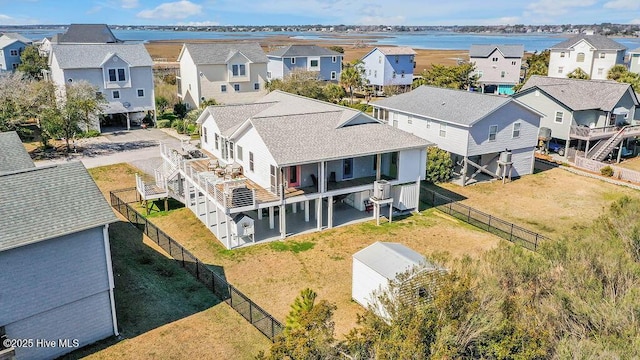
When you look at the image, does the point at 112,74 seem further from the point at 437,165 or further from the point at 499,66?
the point at 499,66

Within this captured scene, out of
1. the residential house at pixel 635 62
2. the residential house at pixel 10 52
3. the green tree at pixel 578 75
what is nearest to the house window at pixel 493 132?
the green tree at pixel 578 75

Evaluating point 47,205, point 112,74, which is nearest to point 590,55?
point 112,74

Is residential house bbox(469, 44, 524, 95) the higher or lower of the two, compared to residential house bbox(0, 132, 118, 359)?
higher

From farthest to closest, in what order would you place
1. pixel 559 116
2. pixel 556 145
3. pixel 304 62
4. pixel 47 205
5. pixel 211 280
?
pixel 304 62 < pixel 556 145 < pixel 559 116 < pixel 211 280 < pixel 47 205

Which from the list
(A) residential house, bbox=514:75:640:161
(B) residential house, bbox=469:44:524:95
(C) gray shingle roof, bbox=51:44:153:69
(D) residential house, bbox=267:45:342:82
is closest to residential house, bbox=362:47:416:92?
(D) residential house, bbox=267:45:342:82

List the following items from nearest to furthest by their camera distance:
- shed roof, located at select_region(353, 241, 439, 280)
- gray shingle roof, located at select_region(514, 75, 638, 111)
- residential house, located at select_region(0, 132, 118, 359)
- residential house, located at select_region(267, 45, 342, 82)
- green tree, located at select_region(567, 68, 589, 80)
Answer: residential house, located at select_region(0, 132, 118, 359) < shed roof, located at select_region(353, 241, 439, 280) < gray shingle roof, located at select_region(514, 75, 638, 111) < green tree, located at select_region(567, 68, 589, 80) < residential house, located at select_region(267, 45, 342, 82)

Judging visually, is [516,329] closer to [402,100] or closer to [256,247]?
[256,247]

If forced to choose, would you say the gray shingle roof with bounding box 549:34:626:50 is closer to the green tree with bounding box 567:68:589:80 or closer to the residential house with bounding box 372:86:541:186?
the green tree with bounding box 567:68:589:80
